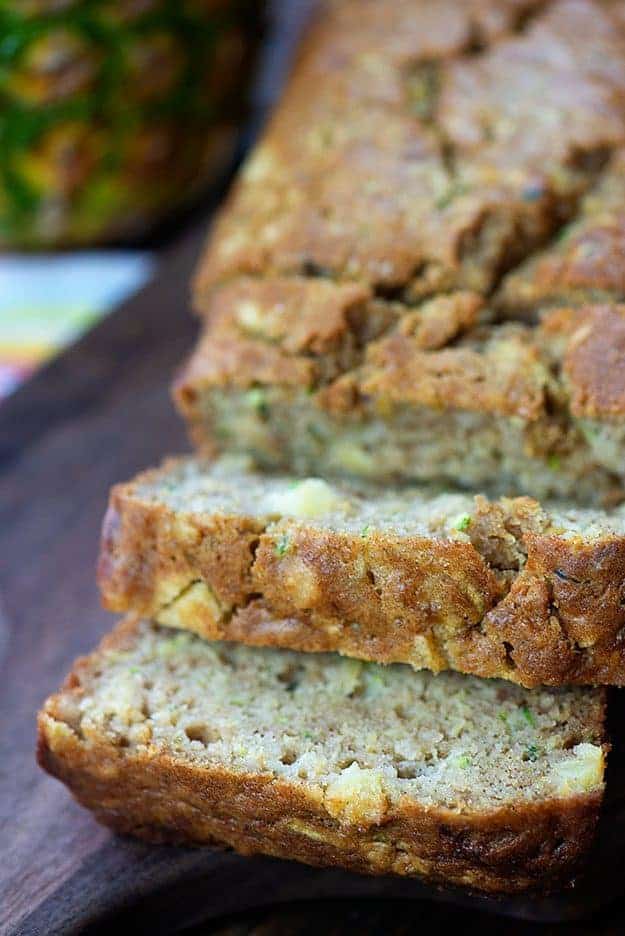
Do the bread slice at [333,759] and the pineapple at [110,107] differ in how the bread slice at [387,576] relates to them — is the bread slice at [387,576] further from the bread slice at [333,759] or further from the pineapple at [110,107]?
the pineapple at [110,107]

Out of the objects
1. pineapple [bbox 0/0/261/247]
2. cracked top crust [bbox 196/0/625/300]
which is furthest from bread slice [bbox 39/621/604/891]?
pineapple [bbox 0/0/261/247]

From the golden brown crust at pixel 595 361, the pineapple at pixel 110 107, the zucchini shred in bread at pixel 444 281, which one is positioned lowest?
the golden brown crust at pixel 595 361

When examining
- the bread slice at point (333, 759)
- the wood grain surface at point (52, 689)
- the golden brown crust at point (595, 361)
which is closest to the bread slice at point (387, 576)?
the bread slice at point (333, 759)

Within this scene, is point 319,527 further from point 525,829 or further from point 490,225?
point 490,225

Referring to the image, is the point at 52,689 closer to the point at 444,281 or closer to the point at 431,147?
the point at 444,281

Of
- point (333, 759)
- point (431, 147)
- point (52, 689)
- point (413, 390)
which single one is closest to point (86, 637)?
point (52, 689)

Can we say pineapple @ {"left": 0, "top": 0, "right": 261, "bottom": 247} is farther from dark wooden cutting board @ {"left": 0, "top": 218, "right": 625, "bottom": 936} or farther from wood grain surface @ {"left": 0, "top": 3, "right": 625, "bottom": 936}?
wood grain surface @ {"left": 0, "top": 3, "right": 625, "bottom": 936}

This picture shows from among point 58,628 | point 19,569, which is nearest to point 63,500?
point 19,569
